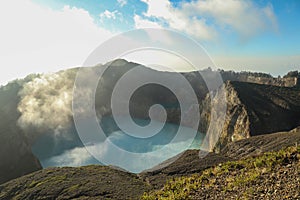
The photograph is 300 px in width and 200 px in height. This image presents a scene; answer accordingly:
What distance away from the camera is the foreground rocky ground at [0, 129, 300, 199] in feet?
44.5

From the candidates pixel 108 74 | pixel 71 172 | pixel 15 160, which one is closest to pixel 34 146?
pixel 15 160

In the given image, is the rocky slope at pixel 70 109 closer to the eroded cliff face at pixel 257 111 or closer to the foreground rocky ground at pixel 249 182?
the eroded cliff face at pixel 257 111

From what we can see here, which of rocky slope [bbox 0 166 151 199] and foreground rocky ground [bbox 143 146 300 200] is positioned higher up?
foreground rocky ground [bbox 143 146 300 200]

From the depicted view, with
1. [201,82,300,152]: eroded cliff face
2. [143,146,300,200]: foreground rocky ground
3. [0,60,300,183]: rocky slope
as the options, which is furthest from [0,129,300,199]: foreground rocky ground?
[201,82,300,152]: eroded cliff face

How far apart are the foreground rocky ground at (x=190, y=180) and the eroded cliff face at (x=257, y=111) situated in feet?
130

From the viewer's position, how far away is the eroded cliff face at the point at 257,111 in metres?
80.3

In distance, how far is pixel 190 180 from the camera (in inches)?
739

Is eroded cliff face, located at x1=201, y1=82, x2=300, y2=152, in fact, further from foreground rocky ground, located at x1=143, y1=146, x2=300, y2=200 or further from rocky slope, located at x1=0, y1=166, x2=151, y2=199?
foreground rocky ground, located at x1=143, y1=146, x2=300, y2=200

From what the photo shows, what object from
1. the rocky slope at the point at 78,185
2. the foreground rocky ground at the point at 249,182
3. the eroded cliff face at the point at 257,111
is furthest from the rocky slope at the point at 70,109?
the foreground rocky ground at the point at 249,182

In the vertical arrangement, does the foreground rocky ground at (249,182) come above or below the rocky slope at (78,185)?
above

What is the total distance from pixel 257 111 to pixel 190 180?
73.3m

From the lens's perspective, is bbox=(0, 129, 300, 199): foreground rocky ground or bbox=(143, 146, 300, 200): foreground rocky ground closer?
bbox=(143, 146, 300, 200): foreground rocky ground

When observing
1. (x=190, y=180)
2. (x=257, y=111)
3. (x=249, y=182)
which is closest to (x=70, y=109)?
(x=257, y=111)

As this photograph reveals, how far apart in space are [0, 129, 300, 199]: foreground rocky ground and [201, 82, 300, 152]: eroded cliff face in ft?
130
